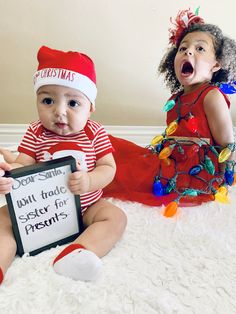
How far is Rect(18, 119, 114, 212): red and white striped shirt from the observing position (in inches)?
26.4

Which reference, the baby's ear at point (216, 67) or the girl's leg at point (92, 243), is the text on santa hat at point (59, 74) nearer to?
the girl's leg at point (92, 243)

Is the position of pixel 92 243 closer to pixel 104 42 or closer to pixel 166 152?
pixel 166 152

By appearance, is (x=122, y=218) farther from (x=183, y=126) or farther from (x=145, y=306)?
(x=183, y=126)

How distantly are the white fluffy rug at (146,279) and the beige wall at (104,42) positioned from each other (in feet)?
2.46

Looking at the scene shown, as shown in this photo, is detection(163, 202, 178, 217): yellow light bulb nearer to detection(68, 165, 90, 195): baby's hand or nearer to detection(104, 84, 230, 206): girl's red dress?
detection(104, 84, 230, 206): girl's red dress

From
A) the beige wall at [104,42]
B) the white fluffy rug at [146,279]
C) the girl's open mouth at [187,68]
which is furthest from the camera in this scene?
the beige wall at [104,42]

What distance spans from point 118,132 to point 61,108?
2.48 feet

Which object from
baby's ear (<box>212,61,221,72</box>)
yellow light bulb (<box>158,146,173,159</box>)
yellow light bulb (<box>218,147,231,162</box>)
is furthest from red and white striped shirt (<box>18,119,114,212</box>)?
baby's ear (<box>212,61,221,72</box>)

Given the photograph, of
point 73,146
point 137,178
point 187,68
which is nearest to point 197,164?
point 137,178

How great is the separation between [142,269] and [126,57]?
955mm

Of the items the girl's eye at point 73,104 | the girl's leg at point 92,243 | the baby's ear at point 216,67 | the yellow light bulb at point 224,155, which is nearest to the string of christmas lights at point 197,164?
the yellow light bulb at point 224,155

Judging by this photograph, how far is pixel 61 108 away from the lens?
630 mm

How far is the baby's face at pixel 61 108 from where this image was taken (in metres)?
0.64

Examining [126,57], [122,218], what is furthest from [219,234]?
[126,57]
